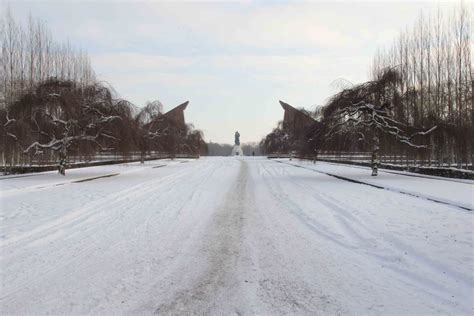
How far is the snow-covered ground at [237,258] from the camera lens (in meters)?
4.49

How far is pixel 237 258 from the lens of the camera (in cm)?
626

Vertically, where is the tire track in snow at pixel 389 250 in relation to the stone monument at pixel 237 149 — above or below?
below

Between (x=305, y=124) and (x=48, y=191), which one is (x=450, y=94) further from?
(x=48, y=191)

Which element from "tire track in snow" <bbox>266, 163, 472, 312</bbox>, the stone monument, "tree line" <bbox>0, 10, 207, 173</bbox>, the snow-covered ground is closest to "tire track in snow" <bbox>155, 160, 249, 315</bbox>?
the snow-covered ground

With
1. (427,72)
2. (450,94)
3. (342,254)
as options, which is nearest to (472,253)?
(342,254)

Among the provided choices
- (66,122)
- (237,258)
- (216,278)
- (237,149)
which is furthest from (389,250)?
(237,149)

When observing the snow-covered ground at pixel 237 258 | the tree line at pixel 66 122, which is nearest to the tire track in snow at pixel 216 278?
the snow-covered ground at pixel 237 258

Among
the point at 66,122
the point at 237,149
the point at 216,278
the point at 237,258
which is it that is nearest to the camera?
the point at 216,278

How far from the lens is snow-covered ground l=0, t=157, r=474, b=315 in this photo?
4.49 metres

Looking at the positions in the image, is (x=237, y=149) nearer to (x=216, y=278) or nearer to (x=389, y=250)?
(x=389, y=250)

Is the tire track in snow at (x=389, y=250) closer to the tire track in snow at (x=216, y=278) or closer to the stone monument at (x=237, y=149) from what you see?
the tire track in snow at (x=216, y=278)

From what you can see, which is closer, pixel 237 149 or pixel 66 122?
pixel 66 122

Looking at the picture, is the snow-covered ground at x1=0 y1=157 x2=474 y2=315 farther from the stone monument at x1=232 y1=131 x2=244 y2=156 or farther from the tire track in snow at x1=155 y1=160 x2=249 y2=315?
the stone monument at x1=232 y1=131 x2=244 y2=156

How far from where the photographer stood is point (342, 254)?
6.56m
